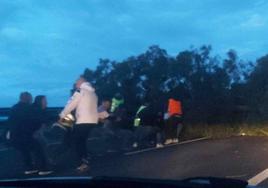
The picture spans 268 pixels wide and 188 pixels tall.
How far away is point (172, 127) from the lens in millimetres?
20141

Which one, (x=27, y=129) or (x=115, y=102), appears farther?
(x=115, y=102)

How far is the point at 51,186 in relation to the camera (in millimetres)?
3928

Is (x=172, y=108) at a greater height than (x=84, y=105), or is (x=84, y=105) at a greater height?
(x=172, y=108)

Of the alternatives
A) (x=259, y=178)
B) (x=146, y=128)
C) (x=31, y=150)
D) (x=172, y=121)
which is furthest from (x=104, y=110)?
(x=259, y=178)

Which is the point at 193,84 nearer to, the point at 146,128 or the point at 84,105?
the point at 146,128

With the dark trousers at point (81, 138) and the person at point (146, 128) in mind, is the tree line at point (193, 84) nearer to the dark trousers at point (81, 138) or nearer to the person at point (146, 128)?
the person at point (146, 128)

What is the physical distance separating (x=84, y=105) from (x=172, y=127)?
23.4 ft

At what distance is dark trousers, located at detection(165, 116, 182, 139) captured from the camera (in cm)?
1995

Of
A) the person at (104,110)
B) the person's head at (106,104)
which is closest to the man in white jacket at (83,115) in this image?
the person at (104,110)

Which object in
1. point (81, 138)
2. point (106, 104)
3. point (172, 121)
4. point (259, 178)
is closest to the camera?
point (259, 178)

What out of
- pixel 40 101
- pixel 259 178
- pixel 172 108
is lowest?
pixel 259 178

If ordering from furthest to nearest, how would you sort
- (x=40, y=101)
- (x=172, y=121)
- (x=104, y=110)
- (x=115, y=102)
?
(x=172, y=121)
(x=115, y=102)
(x=104, y=110)
(x=40, y=101)

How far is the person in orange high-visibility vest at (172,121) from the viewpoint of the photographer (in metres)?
20.0

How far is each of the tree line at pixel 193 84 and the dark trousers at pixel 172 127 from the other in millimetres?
1150
